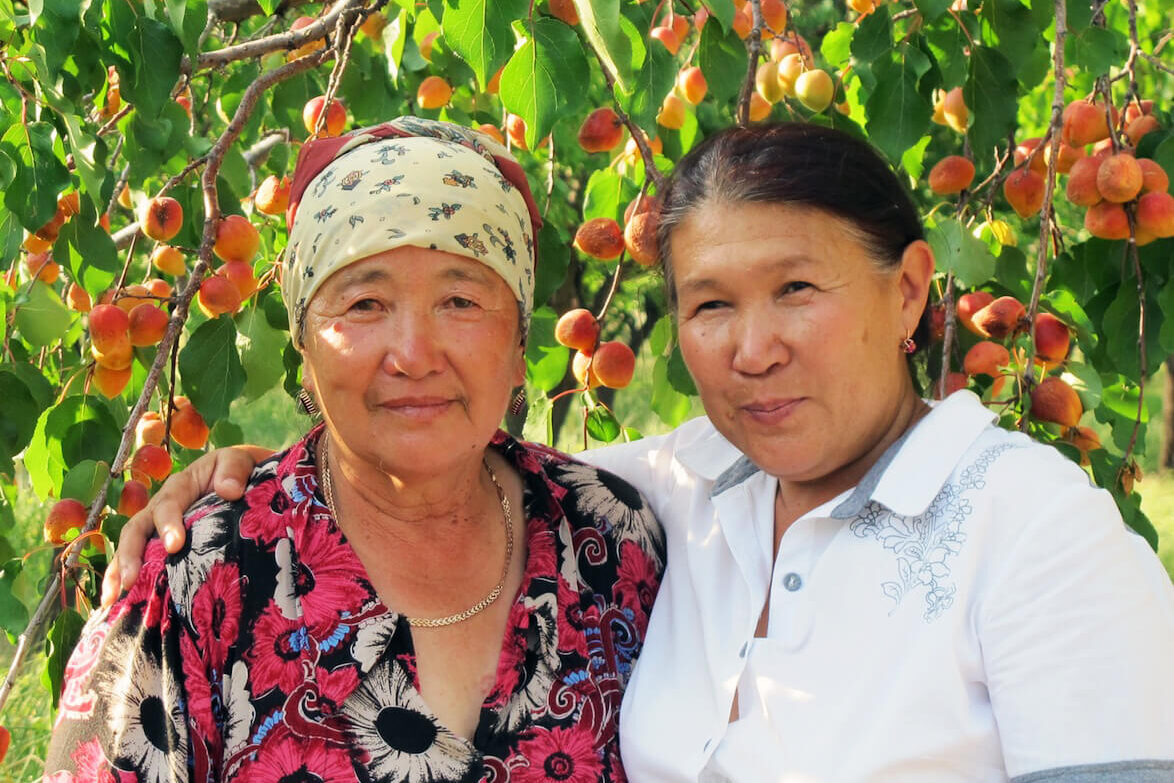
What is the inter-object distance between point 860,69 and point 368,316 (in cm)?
116

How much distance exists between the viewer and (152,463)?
2.18m

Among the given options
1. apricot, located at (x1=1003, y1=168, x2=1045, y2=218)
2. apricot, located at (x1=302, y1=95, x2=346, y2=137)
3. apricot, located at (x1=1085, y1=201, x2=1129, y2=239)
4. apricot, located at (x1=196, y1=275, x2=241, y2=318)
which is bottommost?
apricot, located at (x1=196, y1=275, x2=241, y2=318)

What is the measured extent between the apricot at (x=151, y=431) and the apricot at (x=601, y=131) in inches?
38.0

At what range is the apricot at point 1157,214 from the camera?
2.13 metres

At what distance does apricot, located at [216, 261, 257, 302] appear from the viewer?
2.35 metres

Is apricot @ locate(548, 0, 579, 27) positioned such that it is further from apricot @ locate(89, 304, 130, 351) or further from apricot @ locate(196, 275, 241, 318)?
apricot @ locate(89, 304, 130, 351)

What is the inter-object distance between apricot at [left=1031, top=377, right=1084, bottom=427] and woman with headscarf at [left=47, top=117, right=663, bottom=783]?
2.26ft

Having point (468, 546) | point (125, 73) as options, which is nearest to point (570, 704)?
point (468, 546)

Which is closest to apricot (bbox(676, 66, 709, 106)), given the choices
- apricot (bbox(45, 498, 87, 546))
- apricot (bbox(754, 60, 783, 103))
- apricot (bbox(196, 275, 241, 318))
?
apricot (bbox(754, 60, 783, 103))

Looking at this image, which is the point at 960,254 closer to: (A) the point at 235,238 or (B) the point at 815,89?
(B) the point at 815,89

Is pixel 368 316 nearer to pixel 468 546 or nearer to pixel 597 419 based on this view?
pixel 468 546

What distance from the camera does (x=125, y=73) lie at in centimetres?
210

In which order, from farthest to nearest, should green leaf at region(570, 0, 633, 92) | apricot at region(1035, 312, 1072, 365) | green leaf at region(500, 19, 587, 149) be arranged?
apricot at region(1035, 312, 1072, 365) → green leaf at region(500, 19, 587, 149) → green leaf at region(570, 0, 633, 92)

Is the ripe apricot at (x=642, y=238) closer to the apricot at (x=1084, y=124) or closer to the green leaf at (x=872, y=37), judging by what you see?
the green leaf at (x=872, y=37)
